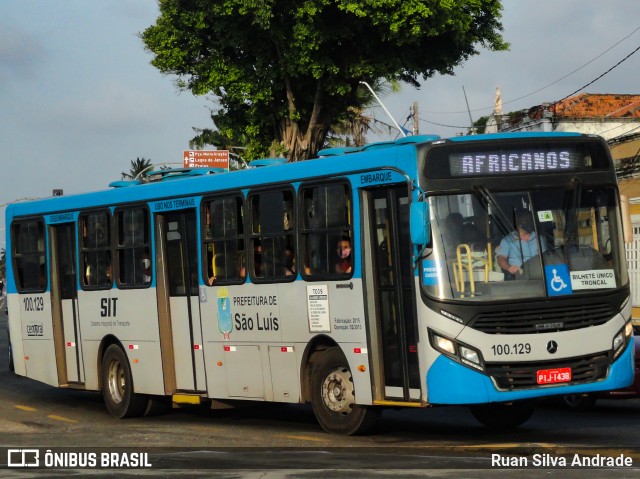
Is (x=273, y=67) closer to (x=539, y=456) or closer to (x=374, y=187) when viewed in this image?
(x=374, y=187)

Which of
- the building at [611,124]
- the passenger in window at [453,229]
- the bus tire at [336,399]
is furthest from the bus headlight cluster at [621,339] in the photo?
the building at [611,124]

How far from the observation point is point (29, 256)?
20484 millimetres

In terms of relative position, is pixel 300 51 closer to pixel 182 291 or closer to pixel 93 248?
pixel 93 248

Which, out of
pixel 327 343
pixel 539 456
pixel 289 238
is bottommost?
pixel 539 456

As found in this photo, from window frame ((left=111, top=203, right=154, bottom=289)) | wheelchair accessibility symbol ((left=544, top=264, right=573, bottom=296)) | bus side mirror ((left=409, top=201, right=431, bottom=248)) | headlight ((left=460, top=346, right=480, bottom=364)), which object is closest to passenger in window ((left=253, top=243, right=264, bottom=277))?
window frame ((left=111, top=203, right=154, bottom=289))

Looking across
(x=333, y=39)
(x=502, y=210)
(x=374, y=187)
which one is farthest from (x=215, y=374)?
(x=333, y=39)

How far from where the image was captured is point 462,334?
40.9 ft

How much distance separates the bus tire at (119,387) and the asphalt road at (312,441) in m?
0.22

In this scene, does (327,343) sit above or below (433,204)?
below

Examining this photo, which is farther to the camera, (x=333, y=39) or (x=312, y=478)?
(x=333, y=39)

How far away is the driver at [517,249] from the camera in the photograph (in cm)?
1251

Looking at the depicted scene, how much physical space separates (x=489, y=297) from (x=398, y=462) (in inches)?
78.7

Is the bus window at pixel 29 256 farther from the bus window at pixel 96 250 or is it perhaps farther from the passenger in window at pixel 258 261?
the passenger in window at pixel 258 261

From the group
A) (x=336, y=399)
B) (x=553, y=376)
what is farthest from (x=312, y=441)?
(x=553, y=376)
